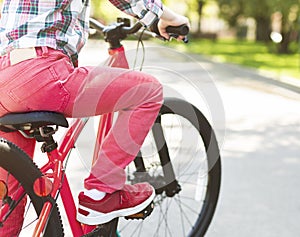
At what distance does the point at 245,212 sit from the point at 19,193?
235 cm

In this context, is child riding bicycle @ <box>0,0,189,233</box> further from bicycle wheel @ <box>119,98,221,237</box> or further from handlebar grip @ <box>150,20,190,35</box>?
bicycle wheel @ <box>119,98,221,237</box>

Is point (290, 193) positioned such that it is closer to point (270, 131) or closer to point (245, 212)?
point (245, 212)

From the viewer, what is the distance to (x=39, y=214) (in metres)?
2.47

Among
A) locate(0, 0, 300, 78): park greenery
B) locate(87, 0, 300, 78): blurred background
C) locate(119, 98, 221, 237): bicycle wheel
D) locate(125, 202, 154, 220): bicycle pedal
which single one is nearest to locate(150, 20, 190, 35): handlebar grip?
locate(119, 98, 221, 237): bicycle wheel

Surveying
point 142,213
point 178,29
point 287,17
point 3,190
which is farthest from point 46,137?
point 287,17

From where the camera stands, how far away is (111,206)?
275 cm

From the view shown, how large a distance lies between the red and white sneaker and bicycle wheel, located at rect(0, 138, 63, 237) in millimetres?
214

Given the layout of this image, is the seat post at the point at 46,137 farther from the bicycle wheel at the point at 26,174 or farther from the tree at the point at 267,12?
the tree at the point at 267,12

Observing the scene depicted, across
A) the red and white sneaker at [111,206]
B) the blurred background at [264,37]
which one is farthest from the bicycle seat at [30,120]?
the blurred background at [264,37]

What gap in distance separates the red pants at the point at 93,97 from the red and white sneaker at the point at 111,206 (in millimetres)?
57

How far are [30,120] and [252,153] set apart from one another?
4.16 meters

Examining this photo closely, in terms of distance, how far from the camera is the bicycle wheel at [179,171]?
10.8 feet

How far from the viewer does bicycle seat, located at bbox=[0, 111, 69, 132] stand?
2.42 metres

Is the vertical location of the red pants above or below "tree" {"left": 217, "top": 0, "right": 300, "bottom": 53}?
above
